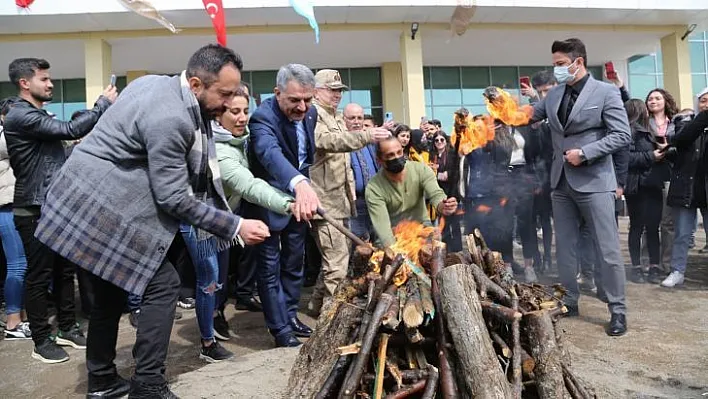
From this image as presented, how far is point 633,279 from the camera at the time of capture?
6.18 meters

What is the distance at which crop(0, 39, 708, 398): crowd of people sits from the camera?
8.62ft

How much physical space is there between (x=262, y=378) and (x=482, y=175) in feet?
13.2

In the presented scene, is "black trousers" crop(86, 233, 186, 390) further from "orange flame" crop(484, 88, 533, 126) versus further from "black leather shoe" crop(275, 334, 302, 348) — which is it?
"orange flame" crop(484, 88, 533, 126)

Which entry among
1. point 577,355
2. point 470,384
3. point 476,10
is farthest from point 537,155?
point 476,10

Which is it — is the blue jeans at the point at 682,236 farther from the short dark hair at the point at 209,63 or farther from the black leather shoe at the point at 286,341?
the short dark hair at the point at 209,63

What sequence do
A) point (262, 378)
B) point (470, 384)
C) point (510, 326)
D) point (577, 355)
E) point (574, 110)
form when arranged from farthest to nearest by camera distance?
point (574, 110) < point (577, 355) < point (262, 378) < point (510, 326) < point (470, 384)

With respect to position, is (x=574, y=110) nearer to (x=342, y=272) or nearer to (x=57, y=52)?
(x=342, y=272)

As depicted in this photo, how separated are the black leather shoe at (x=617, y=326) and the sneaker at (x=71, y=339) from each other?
4439mm

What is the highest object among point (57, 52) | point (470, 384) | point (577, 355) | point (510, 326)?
point (57, 52)

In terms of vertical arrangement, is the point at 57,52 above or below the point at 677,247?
above

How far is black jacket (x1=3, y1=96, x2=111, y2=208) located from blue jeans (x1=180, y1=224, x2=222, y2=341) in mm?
1255

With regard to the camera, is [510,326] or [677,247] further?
[677,247]

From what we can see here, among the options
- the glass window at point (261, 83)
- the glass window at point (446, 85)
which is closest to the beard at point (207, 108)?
the glass window at point (261, 83)

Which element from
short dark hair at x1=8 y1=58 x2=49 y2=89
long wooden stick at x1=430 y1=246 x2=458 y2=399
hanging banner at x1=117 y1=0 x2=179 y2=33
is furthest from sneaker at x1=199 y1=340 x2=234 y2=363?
hanging banner at x1=117 y1=0 x2=179 y2=33
